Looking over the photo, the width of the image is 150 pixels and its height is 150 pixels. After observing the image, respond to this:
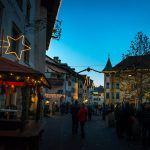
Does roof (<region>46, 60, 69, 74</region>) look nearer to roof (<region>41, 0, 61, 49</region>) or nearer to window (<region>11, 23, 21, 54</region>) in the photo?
roof (<region>41, 0, 61, 49</region>)

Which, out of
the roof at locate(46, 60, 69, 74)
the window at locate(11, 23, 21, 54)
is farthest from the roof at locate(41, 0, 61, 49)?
the roof at locate(46, 60, 69, 74)

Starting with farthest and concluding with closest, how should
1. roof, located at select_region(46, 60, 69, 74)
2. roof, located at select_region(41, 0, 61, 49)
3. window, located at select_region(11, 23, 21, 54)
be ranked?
roof, located at select_region(46, 60, 69, 74) < roof, located at select_region(41, 0, 61, 49) < window, located at select_region(11, 23, 21, 54)

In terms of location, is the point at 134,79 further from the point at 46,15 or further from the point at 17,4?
the point at 17,4

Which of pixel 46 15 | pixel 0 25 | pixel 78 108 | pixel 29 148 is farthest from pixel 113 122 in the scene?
pixel 29 148

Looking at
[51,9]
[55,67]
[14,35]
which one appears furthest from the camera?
[55,67]

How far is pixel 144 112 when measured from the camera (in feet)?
56.5

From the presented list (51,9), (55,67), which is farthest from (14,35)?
(55,67)

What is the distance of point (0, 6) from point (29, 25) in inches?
261

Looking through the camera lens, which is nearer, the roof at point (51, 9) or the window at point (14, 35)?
the window at point (14, 35)

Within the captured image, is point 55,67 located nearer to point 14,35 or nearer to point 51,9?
point 51,9

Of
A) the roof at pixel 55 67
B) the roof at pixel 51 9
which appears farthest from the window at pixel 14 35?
the roof at pixel 55 67

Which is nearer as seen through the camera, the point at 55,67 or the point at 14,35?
the point at 14,35

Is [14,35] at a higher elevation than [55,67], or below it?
below

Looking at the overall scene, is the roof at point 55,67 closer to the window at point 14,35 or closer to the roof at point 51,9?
the roof at point 51,9
